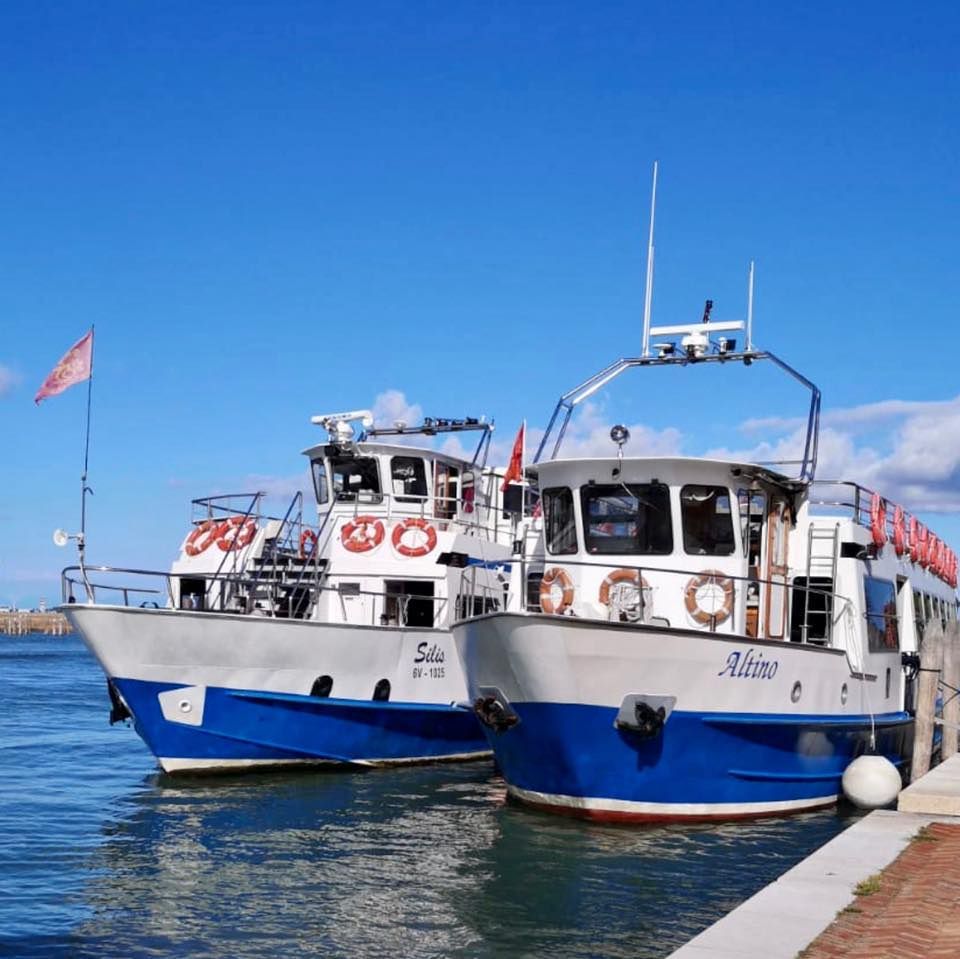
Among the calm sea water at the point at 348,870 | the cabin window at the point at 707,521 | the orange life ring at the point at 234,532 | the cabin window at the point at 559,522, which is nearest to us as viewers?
the calm sea water at the point at 348,870

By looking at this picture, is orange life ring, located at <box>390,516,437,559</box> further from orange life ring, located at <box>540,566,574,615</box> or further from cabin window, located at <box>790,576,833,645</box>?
cabin window, located at <box>790,576,833,645</box>

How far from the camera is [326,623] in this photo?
19.8 meters

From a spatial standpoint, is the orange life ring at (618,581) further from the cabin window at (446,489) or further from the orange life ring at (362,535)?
the cabin window at (446,489)

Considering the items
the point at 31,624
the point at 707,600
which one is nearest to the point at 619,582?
the point at 707,600

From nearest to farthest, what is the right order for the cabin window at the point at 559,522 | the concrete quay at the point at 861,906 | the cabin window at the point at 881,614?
the concrete quay at the point at 861,906 → the cabin window at the point at 559,522 → the cabin window at the point at 881,614

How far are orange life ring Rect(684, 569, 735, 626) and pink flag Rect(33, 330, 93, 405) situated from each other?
9445mm

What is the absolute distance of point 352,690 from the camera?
20.5 meters

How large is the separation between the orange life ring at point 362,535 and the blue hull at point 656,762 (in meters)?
7.02

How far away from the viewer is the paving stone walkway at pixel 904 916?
284 inches

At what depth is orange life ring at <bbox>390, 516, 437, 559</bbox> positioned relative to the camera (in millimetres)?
22625

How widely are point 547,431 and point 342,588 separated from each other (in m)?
5.40

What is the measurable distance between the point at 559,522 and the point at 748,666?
3355 millimetres

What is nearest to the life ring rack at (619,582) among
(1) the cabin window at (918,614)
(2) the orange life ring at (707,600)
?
(2) the orange life ring at (707,600)

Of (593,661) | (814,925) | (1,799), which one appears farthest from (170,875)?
(814,925)
